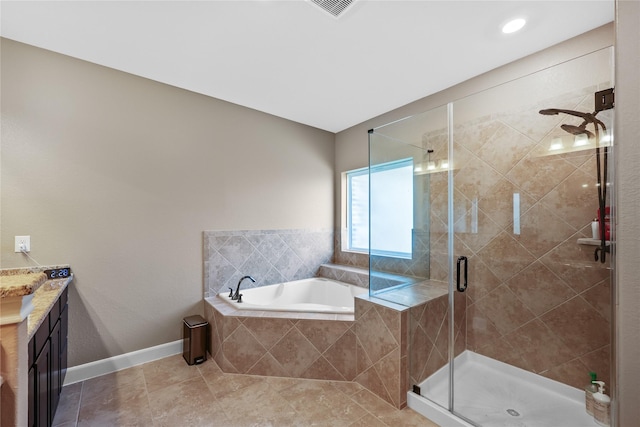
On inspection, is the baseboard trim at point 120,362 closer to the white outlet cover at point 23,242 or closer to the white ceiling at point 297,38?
the white outlet cover at point 23,242

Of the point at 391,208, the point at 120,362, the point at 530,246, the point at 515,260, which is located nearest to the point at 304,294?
the point at 391,208

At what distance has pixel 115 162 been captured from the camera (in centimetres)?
239

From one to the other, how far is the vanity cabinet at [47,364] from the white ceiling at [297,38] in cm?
185

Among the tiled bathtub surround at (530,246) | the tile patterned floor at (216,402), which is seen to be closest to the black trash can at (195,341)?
the tile patterned floor at (216,402)

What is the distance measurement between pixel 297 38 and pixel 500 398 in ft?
9.67

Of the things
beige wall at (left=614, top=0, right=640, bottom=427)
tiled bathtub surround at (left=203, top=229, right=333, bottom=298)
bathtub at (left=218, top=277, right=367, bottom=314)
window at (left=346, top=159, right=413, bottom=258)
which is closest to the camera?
beige wall at (left=614, top=0, right=640, bottom=427)

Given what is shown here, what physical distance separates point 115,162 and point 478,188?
10.0 feet

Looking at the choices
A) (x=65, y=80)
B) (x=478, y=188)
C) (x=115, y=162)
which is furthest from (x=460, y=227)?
(x=65, y=80)

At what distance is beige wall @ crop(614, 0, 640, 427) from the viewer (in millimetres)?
629

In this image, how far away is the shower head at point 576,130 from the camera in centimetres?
184

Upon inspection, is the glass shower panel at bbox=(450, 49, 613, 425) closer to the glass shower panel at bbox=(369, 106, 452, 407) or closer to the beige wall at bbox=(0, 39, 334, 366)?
the glass shower panel at bbox=(369, 106, 452, 407)

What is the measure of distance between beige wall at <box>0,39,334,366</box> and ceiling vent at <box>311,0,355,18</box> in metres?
1.69

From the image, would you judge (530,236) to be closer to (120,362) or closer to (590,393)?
(590,393)

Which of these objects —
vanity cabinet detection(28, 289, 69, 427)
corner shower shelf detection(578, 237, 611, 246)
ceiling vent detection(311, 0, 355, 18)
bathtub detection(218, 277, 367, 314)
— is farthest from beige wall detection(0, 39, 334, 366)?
corner shower shelf detection(578, 237, 611, 246)
